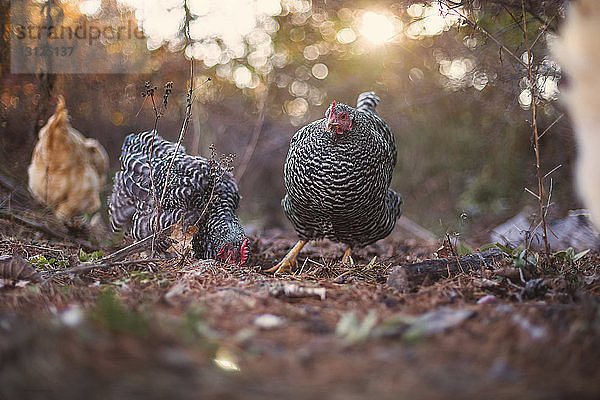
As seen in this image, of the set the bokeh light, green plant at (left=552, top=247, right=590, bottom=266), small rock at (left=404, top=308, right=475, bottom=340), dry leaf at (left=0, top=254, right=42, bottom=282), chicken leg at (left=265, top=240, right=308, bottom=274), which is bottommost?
chicken leg at (left=265, top=240, right=308, bottom=274)

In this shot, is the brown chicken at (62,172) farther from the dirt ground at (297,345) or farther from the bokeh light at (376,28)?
the bokeh light at (376,28)

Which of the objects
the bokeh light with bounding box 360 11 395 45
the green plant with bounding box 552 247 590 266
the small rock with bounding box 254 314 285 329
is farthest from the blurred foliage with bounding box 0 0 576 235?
the small rock with bounding box 254 314 285 329

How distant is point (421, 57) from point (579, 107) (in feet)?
13.5

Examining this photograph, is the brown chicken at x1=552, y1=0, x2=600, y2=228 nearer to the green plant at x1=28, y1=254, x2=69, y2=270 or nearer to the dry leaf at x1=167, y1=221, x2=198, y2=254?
the dry leaf at x1=167, y1=221, x2=198, y2=254

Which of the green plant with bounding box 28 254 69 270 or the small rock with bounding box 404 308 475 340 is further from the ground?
the small rock with bounding box 404 308 475 340

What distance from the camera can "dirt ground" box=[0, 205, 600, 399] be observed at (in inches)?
39.9

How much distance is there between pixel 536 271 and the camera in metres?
2.38

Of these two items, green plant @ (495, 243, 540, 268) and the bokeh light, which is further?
the bokeh light

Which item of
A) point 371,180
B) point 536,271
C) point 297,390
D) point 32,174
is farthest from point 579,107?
point 32,174

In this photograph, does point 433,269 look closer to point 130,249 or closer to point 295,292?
point 295,292

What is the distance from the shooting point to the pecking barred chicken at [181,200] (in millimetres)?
3406

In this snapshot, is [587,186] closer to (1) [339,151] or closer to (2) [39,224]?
(1) [339,151]

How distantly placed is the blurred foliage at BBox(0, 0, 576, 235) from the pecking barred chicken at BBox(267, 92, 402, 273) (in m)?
1.08

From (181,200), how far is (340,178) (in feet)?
4.64
